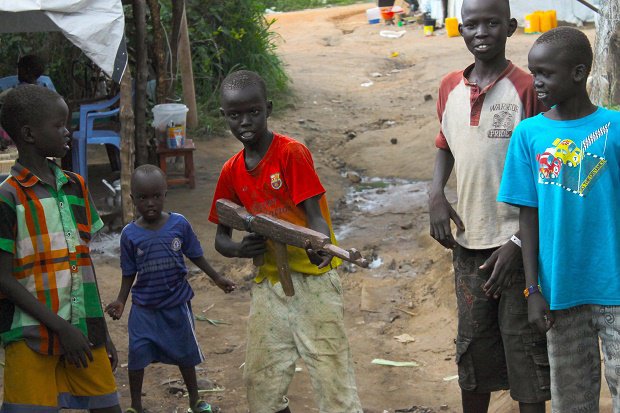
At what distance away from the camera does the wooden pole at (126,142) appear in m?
7.98

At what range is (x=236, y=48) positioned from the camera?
13.4 metres

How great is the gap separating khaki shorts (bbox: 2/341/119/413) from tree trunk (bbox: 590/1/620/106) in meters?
5.95

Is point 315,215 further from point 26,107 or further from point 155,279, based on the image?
point 155,279

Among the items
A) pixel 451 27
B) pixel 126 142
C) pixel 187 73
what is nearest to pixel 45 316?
pixel 126 142

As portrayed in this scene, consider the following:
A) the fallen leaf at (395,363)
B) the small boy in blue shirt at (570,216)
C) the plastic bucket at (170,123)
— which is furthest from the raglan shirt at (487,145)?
the plastic bucket at (170,123)

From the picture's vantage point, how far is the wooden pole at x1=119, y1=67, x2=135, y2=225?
7.98 m

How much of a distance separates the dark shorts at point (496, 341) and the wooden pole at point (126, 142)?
5057mm

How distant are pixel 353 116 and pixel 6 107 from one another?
1081 cm

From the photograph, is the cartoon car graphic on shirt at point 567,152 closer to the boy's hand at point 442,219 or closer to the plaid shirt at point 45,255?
the boy's hand at point 442,219

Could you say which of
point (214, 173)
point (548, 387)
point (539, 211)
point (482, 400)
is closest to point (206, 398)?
A: point (482, 400)

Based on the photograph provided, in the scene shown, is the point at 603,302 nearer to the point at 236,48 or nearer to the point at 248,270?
the point at 248,270

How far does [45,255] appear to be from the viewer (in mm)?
3162

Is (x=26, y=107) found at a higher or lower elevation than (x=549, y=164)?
higher

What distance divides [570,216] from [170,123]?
22.0 ft
